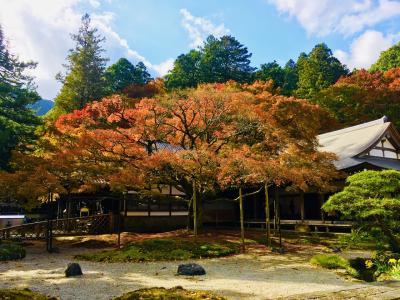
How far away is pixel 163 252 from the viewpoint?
43.4ft

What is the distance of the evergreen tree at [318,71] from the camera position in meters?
44.8

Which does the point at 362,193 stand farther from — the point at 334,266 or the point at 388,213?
the point at 334,266

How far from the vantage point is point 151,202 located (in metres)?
22.0

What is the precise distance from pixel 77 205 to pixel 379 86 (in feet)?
99.1

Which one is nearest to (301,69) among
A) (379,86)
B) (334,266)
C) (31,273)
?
(379,86)

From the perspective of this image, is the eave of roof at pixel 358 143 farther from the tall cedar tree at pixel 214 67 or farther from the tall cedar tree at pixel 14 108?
the tall cedar tree at pixel 214 67

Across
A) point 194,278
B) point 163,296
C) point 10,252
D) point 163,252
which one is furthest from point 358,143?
point 163,296

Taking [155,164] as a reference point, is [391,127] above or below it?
above

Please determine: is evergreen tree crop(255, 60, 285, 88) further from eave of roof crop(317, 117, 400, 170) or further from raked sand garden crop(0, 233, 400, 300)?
raked sand garden crop(0, 233, 400, 300)

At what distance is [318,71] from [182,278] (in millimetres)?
43104

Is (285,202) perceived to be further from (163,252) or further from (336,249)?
(163,252)

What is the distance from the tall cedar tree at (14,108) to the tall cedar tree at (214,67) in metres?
25.4

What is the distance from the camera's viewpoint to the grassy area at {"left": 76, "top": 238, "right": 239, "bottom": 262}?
12641 millimetres

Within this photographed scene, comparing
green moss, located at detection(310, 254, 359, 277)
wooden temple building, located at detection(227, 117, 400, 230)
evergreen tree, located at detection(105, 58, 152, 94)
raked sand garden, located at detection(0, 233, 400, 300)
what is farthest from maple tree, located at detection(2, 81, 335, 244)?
evergreen tree, located at detection(105, 58, 152, 94)
